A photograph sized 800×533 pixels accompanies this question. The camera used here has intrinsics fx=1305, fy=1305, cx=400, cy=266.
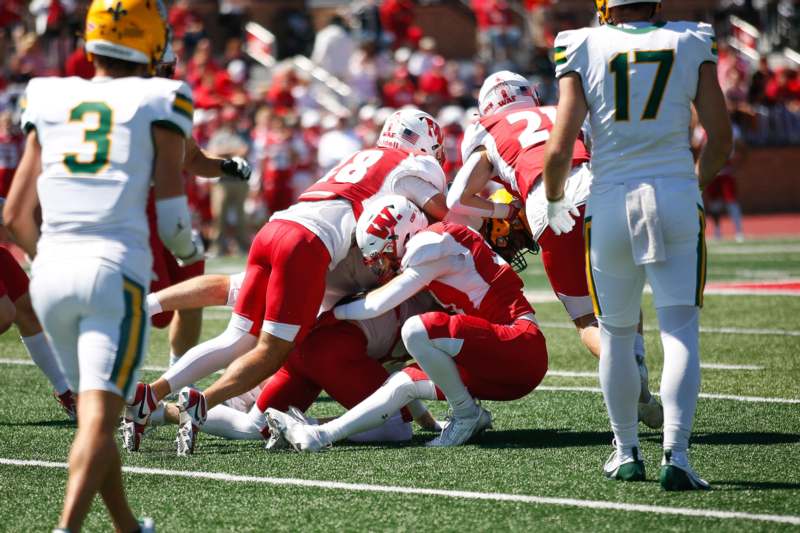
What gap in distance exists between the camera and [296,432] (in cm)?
544

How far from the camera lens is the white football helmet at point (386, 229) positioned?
5.52 metres

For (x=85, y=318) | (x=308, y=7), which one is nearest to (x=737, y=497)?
(x=85, y=318)

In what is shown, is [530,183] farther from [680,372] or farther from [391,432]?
[680,372]

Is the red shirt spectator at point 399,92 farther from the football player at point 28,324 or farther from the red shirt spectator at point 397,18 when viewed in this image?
the football player at point 28,324

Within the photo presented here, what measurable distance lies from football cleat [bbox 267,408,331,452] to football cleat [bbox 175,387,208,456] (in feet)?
0.96

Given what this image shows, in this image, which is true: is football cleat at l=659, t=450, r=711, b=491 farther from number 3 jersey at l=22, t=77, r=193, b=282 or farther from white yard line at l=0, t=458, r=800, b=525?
number 3 jersey at l=22, t=77, r=193, b=282

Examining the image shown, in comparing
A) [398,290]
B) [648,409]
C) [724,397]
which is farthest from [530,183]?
[724,397]

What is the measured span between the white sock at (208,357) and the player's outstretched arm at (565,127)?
75.1 inches

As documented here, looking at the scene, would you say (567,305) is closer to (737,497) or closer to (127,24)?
(737,497)

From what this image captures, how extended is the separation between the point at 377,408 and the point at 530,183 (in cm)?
132

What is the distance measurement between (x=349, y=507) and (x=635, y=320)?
1.18 meters

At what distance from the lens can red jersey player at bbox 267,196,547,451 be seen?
17.7 feet

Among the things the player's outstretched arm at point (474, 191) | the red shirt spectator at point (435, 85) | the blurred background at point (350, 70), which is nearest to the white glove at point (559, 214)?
the player's outstretched arm at point (474, 191)

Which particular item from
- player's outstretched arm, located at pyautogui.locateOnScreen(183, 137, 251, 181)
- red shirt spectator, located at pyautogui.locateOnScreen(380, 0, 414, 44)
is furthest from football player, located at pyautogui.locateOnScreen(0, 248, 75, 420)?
red shirt spectator, located at pyautogui.locateOnScreen(380, 0, 414, 44)
